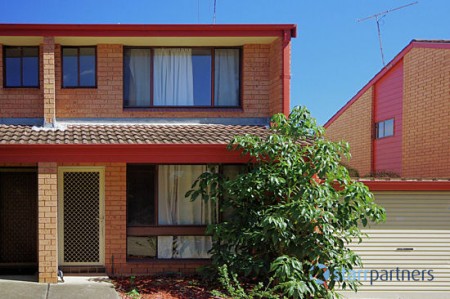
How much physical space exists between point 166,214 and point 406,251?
509cm

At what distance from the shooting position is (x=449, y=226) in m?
10.1

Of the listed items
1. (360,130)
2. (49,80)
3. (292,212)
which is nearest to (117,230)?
(49,80)

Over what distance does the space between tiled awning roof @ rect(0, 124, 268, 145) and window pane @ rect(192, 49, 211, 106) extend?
2.67 feet

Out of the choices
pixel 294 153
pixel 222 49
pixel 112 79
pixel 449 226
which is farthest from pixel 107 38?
pixel 449 226

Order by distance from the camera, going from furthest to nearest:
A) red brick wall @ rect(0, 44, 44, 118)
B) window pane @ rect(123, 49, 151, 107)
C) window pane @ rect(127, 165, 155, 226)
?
window pane @ rect(123, 49, 151, 107) → red brick wall @ rect(0, 44, 44, 118) → window pane @ rect(127, 165, 155, 226)

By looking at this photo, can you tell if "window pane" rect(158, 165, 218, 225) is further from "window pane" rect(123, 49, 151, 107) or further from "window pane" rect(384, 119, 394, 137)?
"window pane" rect(384, 119, 394, 137)

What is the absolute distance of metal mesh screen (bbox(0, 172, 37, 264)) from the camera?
11.2 m

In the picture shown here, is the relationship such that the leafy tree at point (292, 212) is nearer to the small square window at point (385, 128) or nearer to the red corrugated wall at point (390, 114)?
the red corrugated wall at point (390, 114)

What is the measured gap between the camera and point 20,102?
10883 millimetres

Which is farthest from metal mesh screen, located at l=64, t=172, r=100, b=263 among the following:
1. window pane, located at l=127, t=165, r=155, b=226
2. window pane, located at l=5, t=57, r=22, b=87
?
window pane, located at l=5, t=57, r=22, b=87

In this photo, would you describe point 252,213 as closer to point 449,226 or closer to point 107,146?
point 107,146

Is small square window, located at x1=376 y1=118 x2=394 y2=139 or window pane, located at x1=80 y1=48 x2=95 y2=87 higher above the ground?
window pane, located at x1=80 y1=48 x2=95 y2=87

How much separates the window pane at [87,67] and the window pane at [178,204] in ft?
8.67

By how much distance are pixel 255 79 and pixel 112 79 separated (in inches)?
129
